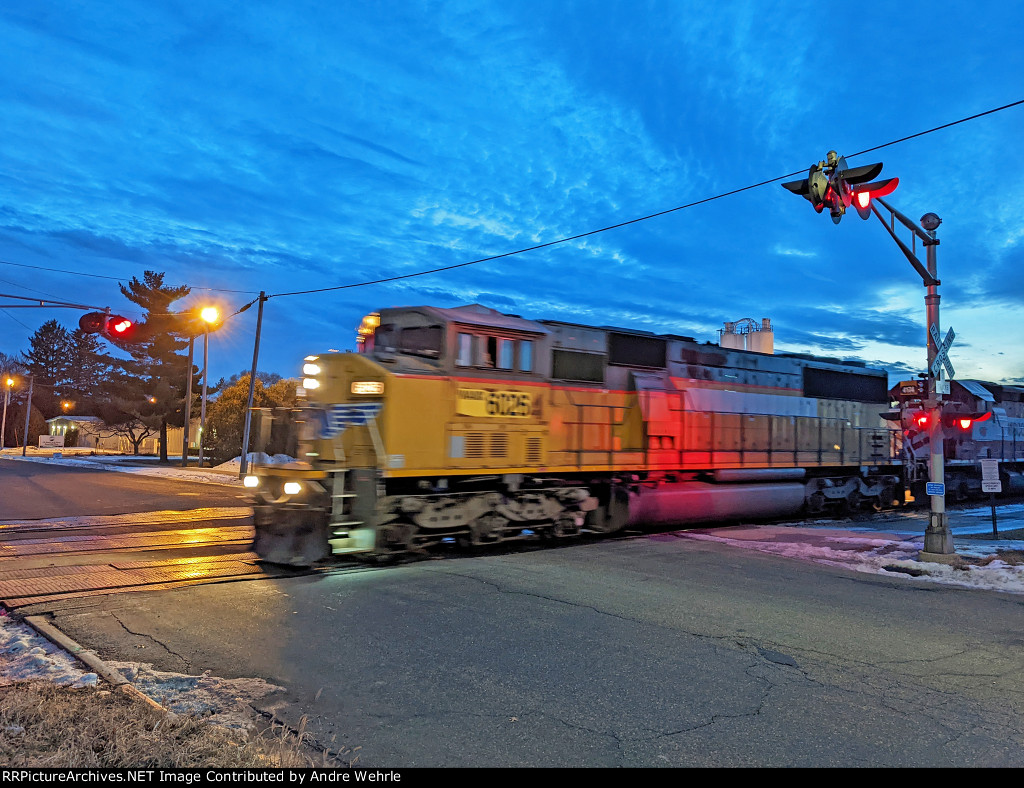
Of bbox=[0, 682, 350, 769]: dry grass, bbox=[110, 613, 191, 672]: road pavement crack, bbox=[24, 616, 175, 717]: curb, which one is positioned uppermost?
bbox=[0, 682, 350, 769]: dry grass

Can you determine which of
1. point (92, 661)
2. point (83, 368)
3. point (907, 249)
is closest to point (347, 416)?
point (92, 661)

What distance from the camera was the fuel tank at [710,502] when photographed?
13023mm

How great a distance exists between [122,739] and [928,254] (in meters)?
11.9

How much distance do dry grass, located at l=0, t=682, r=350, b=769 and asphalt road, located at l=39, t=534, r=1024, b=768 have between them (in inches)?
17.1

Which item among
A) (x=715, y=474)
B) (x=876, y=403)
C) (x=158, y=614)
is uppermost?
(x=876, y=403)

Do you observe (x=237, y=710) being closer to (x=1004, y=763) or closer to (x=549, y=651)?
(x=549, y=651)

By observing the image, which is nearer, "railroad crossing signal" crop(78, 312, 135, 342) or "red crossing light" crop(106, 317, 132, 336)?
"railroad crossing signal" crop(78, 312, 135, 342)

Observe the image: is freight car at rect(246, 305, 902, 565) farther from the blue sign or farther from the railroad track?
the railroad track

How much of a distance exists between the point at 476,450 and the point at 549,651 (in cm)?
492

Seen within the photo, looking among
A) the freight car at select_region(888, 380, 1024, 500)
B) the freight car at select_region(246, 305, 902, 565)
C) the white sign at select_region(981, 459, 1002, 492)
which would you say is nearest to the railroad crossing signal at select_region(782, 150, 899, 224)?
the freight car at select_region(246, 305, 902, 565)

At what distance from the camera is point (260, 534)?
970 cm

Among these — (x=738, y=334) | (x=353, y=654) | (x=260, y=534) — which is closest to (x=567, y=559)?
(x=260, y=534)

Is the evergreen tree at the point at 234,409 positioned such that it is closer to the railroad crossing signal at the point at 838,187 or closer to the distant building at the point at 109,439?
the distant building at the point at 109,439

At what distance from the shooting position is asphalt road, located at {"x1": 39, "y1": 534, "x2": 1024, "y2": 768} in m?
4.07
